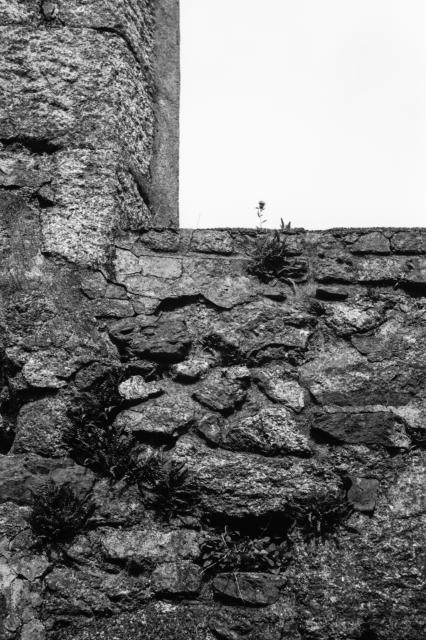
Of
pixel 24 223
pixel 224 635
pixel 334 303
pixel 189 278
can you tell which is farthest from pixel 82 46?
pixel 224 635

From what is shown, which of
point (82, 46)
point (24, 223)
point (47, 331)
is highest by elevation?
point (82, 46)

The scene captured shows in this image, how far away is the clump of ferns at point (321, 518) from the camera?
116 inches

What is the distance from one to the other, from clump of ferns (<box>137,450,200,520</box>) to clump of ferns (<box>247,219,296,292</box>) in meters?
0.92

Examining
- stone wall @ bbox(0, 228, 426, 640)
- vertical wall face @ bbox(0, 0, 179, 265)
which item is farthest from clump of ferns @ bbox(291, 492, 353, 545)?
vertical wall face @ bbox(0, 0, 179, 265)

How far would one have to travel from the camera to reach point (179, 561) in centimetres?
291

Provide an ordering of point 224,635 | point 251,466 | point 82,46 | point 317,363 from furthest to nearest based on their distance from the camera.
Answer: point 82,46, point 317,363, point 251,466, point 224,635

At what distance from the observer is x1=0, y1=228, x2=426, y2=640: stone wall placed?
9.30ft

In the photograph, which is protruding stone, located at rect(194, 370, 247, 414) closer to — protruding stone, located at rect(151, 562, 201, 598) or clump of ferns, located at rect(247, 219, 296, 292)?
clump of ferns, located at rect(247, 219, 296, 292)

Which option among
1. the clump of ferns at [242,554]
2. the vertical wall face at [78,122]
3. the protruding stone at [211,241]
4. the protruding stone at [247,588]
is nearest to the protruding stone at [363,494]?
the clump of ferns at [242,554]

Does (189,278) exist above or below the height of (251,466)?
above

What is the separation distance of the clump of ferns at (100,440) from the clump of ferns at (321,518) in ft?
2.23

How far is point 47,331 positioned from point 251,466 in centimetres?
102

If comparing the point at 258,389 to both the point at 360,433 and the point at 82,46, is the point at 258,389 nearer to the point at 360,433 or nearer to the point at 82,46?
the point at 360,433

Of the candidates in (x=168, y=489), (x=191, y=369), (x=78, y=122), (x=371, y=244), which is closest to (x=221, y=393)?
(x=191, y=369)
